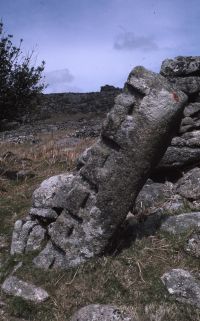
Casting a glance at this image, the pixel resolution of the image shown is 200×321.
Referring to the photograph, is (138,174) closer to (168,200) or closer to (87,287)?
(87,287)

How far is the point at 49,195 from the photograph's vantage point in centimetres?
1110

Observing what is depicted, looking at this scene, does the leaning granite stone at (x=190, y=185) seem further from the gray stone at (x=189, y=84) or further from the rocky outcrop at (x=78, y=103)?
the rocky outcrop at (x=78, y=103)

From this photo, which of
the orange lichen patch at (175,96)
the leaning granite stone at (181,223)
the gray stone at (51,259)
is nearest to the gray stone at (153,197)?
the leaning granite stone at (181,223)

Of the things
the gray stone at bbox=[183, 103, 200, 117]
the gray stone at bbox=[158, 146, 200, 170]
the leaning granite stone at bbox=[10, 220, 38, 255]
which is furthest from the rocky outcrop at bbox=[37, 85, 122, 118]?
the leaning granite stone at bbox=[10, 220, 38, 255]

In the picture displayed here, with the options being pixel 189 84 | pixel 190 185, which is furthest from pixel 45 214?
pixel 189 84

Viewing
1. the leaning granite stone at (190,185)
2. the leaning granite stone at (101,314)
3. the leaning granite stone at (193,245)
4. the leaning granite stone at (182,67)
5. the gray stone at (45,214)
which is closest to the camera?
the leaning granite stone at (101,314)

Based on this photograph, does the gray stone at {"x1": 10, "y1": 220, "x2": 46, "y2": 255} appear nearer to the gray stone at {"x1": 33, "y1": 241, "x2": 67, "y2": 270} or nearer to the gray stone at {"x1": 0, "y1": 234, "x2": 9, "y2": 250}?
the gray stone at {"x1": 0, "y1": 234, "x2": 9, "y2": 250}

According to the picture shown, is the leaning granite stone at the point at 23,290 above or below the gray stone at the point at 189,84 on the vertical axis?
below

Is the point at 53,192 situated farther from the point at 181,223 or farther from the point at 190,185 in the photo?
the point at 190,185

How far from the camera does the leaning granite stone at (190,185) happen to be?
37.9 feet

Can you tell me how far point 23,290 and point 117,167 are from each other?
96.8 inches

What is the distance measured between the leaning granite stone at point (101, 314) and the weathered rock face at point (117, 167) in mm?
1263

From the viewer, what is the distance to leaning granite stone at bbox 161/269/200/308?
826 cm

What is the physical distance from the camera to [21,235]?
1062 cm
